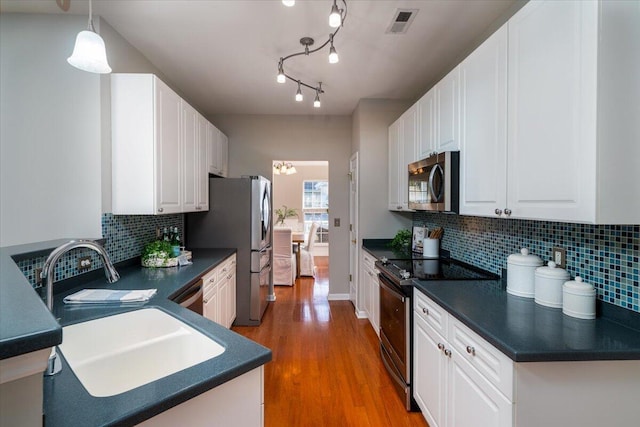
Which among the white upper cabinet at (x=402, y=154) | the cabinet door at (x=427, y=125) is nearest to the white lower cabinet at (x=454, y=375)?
the cabinet door at (x=427, y=125)

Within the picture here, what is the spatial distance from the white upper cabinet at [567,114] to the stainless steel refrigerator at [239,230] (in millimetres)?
2567

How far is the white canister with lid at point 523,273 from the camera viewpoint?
1.65 m

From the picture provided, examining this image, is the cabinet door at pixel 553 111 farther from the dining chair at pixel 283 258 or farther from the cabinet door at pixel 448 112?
the dining chair at pixel 283 258

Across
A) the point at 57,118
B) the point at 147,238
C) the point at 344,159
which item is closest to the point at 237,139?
the point at 344,159

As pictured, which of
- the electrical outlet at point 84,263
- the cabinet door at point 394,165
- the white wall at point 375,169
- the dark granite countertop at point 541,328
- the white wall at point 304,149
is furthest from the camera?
the white wall at point 304,149

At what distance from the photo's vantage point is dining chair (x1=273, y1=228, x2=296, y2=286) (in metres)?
4.93

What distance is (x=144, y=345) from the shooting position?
52.0 inches

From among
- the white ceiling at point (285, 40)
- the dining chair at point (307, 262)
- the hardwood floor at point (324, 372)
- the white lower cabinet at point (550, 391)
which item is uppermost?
the white ceiling at point (285, 40)

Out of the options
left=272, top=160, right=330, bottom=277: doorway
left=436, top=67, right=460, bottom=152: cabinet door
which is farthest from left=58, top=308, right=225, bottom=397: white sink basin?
left=272, top=160, right=330, bottom=277: doorway

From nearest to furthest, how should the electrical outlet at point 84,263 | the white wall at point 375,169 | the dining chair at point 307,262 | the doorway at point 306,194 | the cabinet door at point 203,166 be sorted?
the electrical outlet at point 84,263 → the cabinet door at point 203,166 → the white wall at point 375,169 → the dining chair at point 307,262 → the doorway at point 306,194

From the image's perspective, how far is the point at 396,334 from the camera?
7.53 feet

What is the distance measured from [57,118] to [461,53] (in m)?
3.18

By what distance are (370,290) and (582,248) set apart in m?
2.14

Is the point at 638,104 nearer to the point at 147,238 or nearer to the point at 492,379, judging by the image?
the point at 492,379
